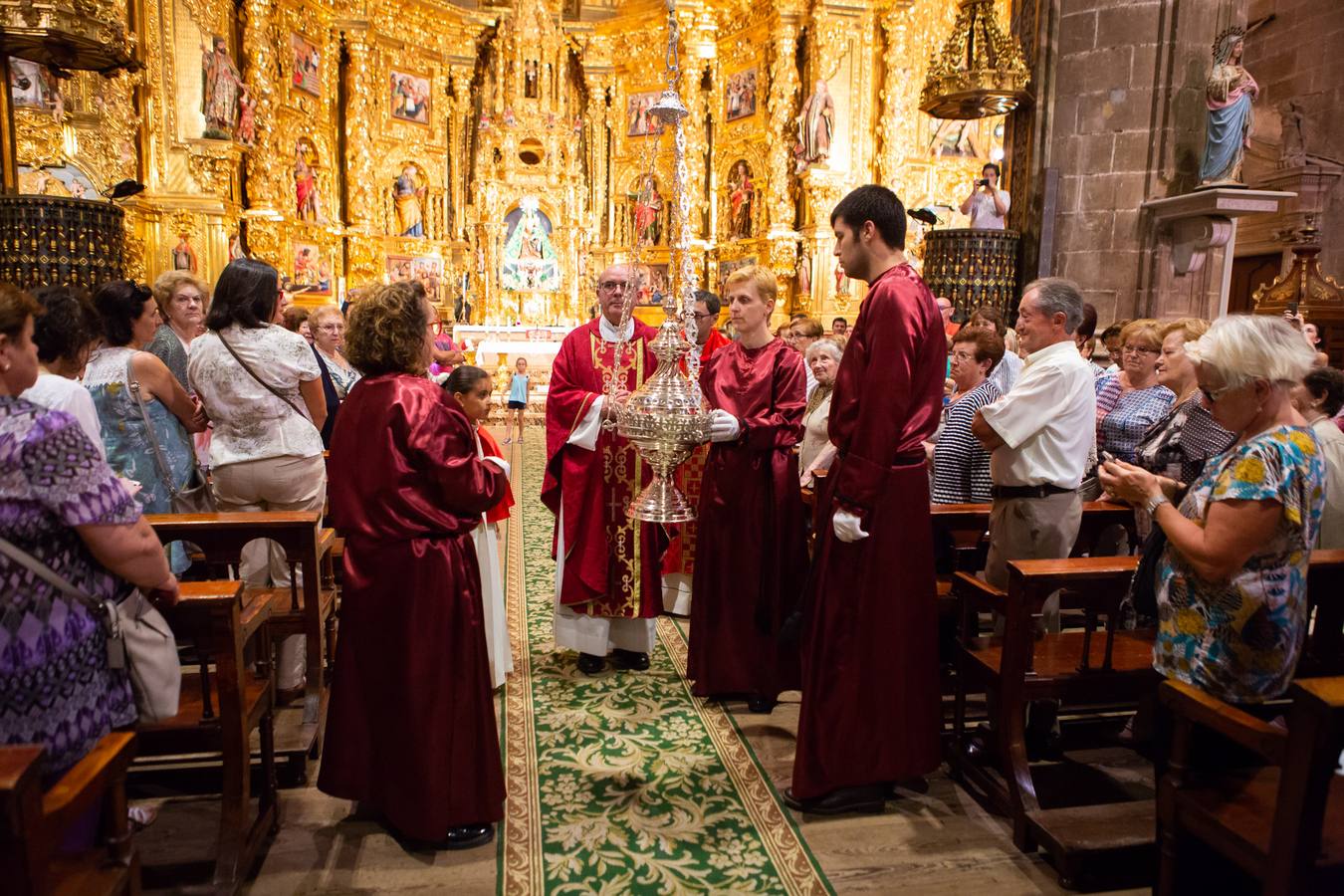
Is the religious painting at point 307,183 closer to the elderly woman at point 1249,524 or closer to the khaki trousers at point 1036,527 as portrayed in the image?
the khaki trousers at point 1036,527

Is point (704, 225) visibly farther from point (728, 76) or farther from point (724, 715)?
point (724, 715)

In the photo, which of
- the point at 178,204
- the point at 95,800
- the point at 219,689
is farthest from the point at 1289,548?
the point at 178,204

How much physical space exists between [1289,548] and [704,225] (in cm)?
1798

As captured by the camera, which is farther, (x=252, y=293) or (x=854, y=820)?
(x=252, y=293)

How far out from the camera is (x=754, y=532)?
4062 millimetres

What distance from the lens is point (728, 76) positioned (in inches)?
743

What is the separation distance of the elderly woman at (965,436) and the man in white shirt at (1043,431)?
0.62 meters

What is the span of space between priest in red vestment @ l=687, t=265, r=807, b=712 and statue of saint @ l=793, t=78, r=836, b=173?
13498mm

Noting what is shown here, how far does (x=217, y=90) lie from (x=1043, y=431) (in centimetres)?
1407

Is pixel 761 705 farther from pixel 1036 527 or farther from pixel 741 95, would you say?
pixel 741 95

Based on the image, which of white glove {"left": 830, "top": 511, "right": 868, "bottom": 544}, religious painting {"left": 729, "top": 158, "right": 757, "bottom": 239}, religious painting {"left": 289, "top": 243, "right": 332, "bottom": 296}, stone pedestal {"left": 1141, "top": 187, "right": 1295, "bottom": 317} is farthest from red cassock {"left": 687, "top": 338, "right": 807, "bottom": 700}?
religious painting {"left": 729, "top": 158, "right": 757, "bottom": 239}

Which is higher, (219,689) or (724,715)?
(219,689)

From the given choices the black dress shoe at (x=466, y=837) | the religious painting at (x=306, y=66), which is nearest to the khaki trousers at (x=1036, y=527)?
the black dress shoe at (x=466, y=837)

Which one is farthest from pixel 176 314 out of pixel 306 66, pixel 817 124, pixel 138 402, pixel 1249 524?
pixel 306 66
